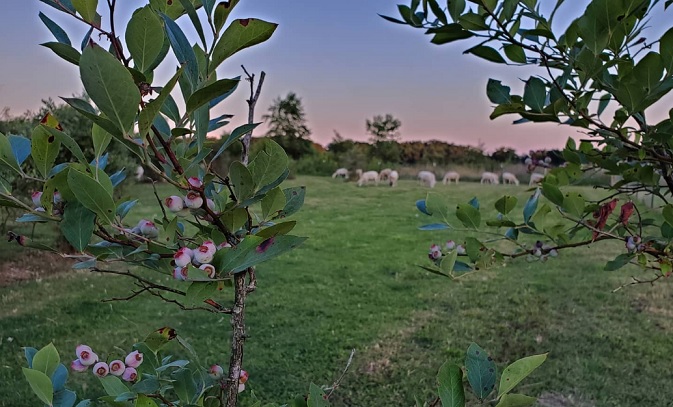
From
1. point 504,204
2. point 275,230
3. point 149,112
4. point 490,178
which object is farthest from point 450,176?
point 149,112

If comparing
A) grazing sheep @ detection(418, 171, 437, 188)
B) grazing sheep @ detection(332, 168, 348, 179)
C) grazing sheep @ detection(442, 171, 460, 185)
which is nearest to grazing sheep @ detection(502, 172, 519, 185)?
grazing sheep @ detection(442, 171, 460, 185)

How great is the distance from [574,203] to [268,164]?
646 millimetres

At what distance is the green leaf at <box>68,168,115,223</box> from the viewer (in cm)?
38

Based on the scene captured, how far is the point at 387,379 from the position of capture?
2.31m

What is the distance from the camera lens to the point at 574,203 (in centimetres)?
89

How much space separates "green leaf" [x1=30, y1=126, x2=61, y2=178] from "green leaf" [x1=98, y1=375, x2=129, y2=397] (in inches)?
9.9

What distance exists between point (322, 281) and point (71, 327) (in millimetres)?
1743

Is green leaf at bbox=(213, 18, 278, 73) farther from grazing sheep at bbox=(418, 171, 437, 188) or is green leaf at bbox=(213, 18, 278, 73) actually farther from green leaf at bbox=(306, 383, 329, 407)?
grazing sheep at bbox=(418, 171, 437, 188)

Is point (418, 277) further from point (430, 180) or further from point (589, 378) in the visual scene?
point (430, 180)

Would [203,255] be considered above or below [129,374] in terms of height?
above

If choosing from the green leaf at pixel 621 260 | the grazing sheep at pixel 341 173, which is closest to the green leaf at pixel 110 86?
the green leaf at pixel 621 260

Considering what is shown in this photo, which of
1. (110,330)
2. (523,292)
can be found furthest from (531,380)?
(110,330)

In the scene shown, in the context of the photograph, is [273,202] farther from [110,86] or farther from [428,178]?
[428,178]

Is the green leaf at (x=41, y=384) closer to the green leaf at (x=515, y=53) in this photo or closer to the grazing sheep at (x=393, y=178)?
the green leaf at (x=515, y=53)
